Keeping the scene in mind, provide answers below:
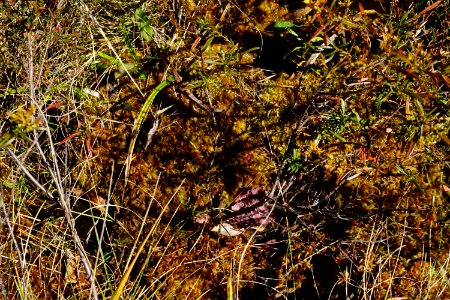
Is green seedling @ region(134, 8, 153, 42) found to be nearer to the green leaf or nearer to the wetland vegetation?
the wetland vegetation

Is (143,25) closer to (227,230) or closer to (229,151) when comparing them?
(229,151)

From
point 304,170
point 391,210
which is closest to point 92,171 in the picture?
point 304,170

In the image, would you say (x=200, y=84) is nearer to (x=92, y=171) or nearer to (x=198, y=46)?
(x=198, y=46)

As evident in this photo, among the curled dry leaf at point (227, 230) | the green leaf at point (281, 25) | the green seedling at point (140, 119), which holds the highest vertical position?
the green leaf at point (281, 25)

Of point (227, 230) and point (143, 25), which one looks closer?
point (227, 230)

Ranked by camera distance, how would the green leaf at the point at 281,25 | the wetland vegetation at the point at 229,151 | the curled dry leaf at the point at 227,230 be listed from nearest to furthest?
1. the wetland vegetation at the point at 229,151
2. the curled dry leaf at the point at 227,230
3. the green leaf at the point at 281,25

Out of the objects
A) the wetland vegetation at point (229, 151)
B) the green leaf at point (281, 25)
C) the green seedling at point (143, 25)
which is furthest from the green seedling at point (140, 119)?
the green leaf at point (281, 25)

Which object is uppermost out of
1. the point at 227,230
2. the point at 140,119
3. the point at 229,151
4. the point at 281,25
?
the point at 281,25

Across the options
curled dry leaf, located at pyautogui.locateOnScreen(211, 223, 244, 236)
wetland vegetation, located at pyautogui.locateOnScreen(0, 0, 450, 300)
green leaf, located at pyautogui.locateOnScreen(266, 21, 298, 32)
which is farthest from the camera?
green leaf, located at pyautogui.locateOnScreen(266, 21, 298, 32)

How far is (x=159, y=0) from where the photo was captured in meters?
2.55

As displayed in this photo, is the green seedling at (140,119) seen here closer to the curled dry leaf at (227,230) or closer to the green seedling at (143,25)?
the green seedling at (143,25)

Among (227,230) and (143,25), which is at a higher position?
(143,25)

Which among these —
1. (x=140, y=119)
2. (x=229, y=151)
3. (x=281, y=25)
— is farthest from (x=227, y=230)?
(x=281, y=25)

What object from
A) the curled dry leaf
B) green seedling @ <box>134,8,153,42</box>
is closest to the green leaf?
green seedling @ <box>134,8,153,42</box>
